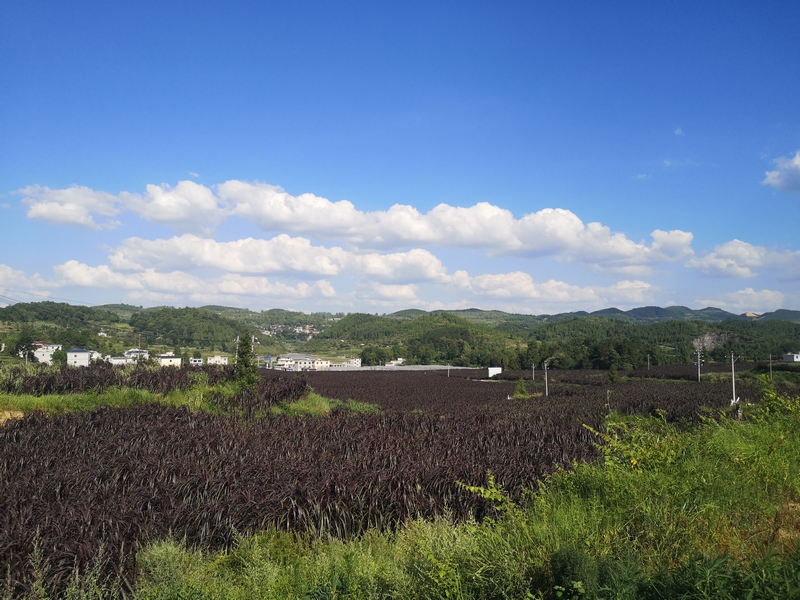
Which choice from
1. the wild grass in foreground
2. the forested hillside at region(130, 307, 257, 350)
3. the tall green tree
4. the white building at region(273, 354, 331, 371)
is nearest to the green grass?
the tall green tree

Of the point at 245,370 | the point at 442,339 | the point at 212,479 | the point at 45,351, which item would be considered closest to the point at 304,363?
the point at 45,351

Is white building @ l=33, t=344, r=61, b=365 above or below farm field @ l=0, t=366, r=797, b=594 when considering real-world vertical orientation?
below

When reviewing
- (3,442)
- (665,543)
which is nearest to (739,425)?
(665,543)

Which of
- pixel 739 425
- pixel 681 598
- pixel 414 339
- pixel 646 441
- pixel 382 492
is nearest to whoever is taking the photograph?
pixel 681 598

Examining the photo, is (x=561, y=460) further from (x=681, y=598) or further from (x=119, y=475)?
(x=119, y=475)

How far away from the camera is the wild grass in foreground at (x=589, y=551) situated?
11.3 ft

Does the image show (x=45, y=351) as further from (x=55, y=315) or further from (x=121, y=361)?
(x=55, y=315)

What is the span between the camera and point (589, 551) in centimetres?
421

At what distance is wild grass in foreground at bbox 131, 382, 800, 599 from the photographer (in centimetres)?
346

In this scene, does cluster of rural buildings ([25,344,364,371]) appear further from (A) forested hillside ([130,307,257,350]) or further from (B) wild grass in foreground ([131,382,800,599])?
(B) wild grass in foreground ([131,382,800,599])

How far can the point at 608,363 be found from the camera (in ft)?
285

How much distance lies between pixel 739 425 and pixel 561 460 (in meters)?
3.31

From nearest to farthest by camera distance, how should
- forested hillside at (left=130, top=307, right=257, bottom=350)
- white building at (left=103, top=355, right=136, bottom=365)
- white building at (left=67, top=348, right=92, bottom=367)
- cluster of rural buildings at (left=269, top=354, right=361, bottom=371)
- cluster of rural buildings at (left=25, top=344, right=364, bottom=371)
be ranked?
white building at (left=103, top=355, right=136, bottom=365) → cluster of rural buildings at (left=25, top=344, right=364, bottom=371) → white building at (left=67, top=348, right=92, bottom=367) → cluster of rural buildings at (left=269, top=354, right=361, bottom=371) → forested hillside at (left=130, top=307, right=257, bottom=350)

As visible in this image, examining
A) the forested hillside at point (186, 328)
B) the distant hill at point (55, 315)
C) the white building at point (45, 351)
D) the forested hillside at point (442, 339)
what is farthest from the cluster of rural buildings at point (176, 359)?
the distant hill at point (55, 315)
